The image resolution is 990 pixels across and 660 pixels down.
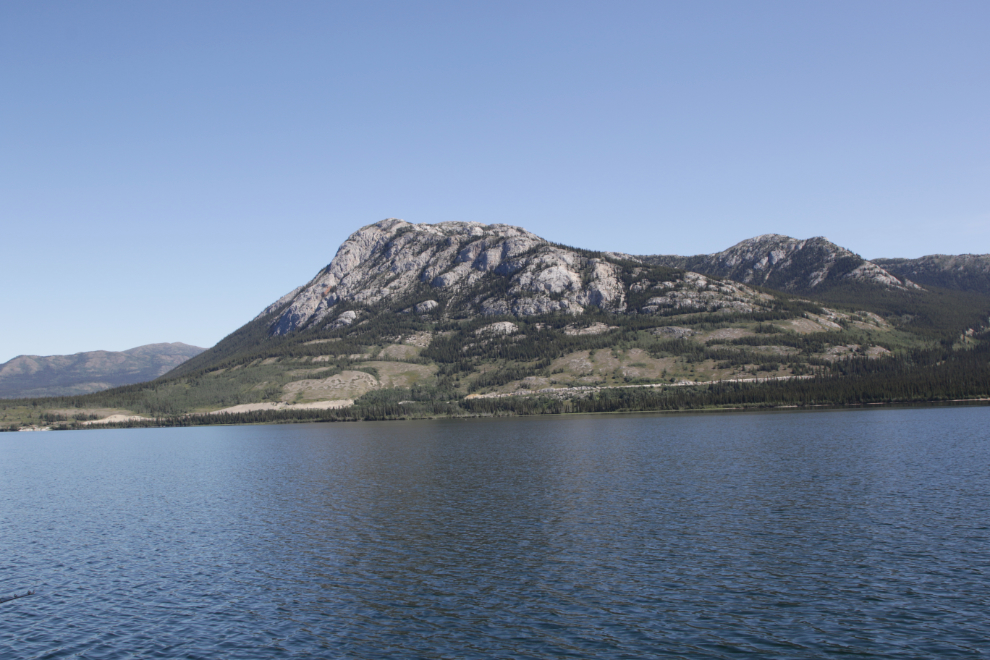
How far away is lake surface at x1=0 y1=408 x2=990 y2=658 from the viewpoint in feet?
117

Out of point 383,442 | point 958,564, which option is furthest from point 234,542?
point 383,442

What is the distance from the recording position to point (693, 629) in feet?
117

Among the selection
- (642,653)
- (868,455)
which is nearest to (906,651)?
(642,653)

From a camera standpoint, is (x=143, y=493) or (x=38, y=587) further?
(x=143, y=493)

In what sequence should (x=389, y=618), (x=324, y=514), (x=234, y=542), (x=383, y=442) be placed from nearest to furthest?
(x=389, y=618), (x=234, y=542), (x=324, y=514), (x=383, y=442)

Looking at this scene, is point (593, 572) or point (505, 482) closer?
point (593, 572)

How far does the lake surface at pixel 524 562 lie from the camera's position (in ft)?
117

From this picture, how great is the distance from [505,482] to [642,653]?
2370 inches

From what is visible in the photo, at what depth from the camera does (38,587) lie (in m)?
49.0

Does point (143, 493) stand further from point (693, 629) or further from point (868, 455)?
point (868, 455)

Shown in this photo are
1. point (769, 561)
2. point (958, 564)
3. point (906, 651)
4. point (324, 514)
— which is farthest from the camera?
point (324, 514)

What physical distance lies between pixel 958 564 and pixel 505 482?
189 ft

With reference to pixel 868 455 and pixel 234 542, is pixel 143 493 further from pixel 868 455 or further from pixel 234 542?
pixel 868 455

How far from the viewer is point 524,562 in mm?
50500
